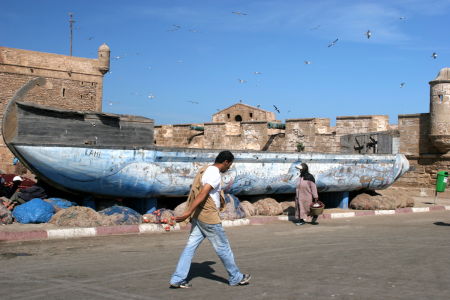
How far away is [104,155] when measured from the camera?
31.2 ft

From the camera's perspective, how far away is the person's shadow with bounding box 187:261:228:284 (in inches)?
225

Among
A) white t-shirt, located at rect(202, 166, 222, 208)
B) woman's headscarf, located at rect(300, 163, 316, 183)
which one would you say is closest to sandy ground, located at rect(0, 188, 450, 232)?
woman's headscarf, located at rect(300, 163, 316, 183)

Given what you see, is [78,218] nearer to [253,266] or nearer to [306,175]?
[253,266]

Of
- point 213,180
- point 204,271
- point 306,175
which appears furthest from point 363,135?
point 213,180

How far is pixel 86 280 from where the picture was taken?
213 inches

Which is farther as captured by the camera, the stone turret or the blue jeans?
the stone turret

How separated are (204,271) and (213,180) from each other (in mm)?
1343

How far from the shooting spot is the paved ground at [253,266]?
5.00 metres

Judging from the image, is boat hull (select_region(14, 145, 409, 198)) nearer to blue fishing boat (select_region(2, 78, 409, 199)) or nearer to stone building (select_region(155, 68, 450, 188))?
blue fishing boat (select_region(2, 78, 409, 199))

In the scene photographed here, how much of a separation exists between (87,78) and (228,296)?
1527 inches

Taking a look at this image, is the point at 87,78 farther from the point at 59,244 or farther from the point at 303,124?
the point at 59,244

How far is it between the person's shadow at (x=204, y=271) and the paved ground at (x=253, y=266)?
0.01 m

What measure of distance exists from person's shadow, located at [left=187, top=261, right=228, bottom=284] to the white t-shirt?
2.83 feet

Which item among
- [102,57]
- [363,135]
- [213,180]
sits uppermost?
[102,57]
